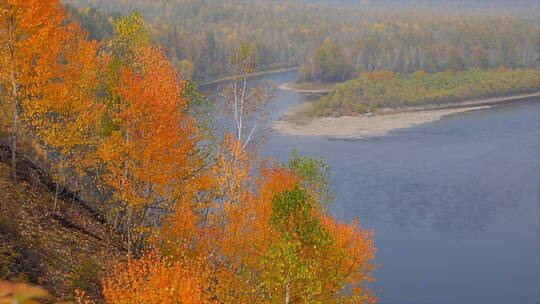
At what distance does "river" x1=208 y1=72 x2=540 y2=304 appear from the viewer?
40.1m

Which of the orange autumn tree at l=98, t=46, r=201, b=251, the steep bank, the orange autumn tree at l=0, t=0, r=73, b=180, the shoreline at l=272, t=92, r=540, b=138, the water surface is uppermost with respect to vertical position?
the orange autumn tree at l=0, t=0, r=73, b=180

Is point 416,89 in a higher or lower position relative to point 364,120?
higher

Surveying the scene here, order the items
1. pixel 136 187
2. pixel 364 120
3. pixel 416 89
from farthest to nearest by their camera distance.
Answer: pixel 416 89, pixel 364 120, pixel 136 187

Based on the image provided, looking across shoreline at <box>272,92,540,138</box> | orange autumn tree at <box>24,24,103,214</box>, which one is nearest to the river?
shoreline at <box>272,92,540,138</box>

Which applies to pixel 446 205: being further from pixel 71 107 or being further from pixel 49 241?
Result: pixel 49 241

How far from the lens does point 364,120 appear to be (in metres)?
101

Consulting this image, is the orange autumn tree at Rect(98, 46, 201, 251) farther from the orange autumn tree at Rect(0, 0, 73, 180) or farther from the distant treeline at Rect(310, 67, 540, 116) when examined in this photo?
the distant treeline at Rect(310, 67, 540, 116)

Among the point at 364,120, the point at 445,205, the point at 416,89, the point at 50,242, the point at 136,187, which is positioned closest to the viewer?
the point at 50,242

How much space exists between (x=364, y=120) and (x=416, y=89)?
928 inches

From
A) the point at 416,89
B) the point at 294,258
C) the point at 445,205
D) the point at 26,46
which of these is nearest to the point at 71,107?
the point at 26,46

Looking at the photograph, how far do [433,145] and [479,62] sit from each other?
77105mm

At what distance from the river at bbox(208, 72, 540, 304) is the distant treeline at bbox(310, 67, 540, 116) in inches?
947

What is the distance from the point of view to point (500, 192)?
55406 millimetres

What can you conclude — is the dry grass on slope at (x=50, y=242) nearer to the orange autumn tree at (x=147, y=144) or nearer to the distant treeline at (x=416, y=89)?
the orange autumn tree at (x=147, y=144)
